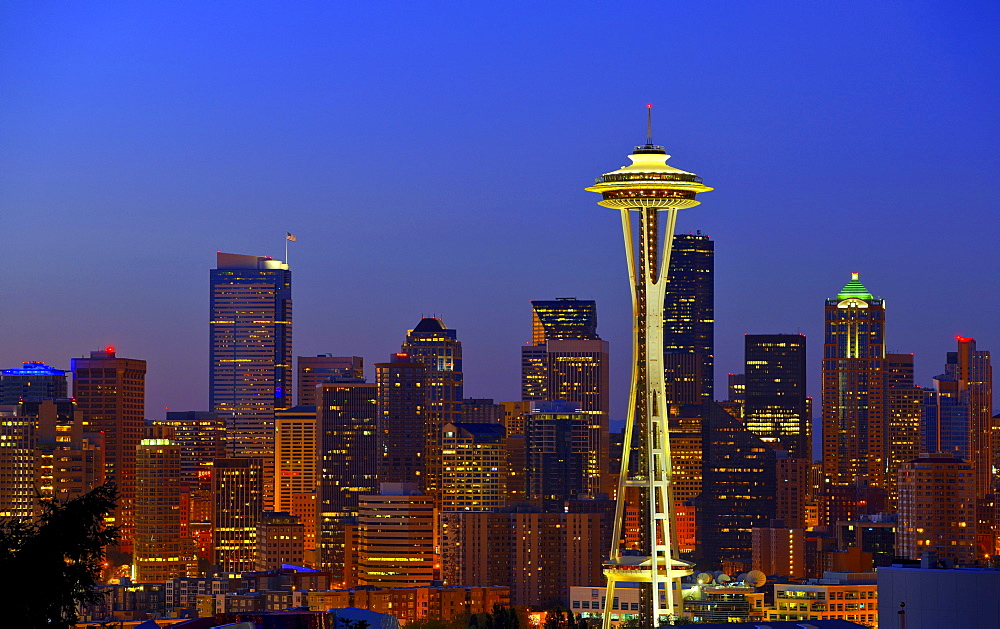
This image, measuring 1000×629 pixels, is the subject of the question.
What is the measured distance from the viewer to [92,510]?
1819 cm

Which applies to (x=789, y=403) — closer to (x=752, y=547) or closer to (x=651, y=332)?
(x=752, y=547)

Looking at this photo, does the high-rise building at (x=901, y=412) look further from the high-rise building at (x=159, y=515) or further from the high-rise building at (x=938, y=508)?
the high-rise building at (x=159, y=515)

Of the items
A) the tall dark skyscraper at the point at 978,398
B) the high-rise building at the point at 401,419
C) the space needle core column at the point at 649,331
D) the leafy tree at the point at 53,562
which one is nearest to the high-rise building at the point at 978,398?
the tall dark skyscraper at the point at 978,398

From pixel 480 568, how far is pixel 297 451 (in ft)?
174

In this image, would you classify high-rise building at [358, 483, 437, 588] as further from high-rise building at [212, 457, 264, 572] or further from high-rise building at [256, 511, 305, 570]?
high-rise building at [212, 457, 264, 572]

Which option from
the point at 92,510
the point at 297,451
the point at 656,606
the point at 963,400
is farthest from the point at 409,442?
the point at 92,510

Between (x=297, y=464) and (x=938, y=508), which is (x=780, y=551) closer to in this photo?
(x=938, y=508)

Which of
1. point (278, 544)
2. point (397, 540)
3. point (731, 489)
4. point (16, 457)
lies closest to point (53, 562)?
point (397, 540)

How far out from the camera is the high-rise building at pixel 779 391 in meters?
183

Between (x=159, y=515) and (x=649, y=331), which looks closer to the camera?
(x=649, y=331)

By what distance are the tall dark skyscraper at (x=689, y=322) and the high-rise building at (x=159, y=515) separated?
1952 inches

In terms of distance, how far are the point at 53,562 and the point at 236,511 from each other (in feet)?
485

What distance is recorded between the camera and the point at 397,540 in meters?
134

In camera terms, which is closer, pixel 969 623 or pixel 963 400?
pixel 969 623
